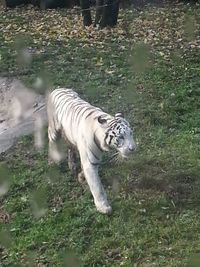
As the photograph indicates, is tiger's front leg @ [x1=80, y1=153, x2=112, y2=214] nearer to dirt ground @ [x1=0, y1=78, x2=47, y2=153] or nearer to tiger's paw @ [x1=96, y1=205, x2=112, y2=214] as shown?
tiger's paw @ [x1=96, y1=205, x2=112, y2=214]

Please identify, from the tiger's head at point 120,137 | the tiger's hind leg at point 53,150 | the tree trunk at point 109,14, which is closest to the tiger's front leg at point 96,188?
the tiger's head at point 120,137

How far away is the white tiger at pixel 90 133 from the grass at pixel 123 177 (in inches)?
9.7

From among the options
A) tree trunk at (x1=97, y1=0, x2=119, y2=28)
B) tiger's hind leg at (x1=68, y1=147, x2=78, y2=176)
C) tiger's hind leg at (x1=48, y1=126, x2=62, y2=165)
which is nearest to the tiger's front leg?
tiger's hind leg at (x1=68, y1=147, x2=78, y2=176)

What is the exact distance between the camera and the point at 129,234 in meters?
5.78

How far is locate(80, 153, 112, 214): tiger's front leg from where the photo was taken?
6.12 metres

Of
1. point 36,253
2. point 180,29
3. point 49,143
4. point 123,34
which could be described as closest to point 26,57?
point 123,34

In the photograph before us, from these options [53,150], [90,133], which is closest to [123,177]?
[90,133]

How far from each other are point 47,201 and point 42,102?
296 cm

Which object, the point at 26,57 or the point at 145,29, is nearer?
the point at 26,57

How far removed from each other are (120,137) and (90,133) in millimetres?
460

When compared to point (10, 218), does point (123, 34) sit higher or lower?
lower

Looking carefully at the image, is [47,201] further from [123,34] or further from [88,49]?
[123,34]

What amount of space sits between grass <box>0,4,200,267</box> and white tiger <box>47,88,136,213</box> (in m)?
0.25

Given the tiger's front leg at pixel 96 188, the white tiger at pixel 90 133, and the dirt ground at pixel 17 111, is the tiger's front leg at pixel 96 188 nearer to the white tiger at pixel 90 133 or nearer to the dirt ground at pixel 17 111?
the white tiger at pixel 90 133
